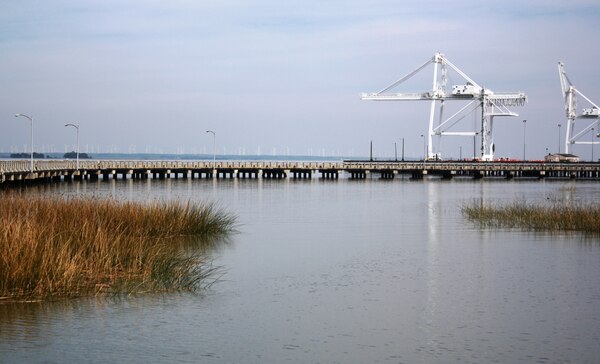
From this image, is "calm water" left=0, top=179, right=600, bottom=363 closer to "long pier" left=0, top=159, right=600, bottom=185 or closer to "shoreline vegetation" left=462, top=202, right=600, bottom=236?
"shoreline vegetation" left=462, top=202, right=600, bottom=236

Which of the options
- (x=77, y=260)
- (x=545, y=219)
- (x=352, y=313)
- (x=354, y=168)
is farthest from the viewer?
(x=354, y=168)

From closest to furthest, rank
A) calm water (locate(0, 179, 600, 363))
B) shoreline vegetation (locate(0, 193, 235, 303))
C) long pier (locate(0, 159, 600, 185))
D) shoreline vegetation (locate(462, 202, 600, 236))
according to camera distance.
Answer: calm water (locate(0, 179, 600, 363)) < shoreline vegetation (locate(0, 193, 235, 303)) < shoreline vegetation (locate(462, 202, 600, 236)) < long pier (locate(0, 159, 600, 185))

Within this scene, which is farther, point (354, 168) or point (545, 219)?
point (354, 168)

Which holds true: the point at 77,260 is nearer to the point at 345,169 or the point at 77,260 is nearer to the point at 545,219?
the point at 545,219

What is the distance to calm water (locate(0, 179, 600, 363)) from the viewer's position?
16.1 meters

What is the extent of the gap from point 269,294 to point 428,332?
17.2 ft

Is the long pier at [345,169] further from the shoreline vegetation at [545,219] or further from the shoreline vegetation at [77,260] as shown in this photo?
the shoreline vegetation at [77,260]

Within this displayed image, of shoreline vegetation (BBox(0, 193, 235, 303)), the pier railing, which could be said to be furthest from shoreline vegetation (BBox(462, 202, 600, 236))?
the pier railing

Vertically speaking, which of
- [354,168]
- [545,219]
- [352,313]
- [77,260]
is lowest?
[352,313]

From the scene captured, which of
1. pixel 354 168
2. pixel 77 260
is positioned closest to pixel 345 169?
pixel 354 168

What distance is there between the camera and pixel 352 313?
19.6 m

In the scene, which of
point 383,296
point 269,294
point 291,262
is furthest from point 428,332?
point 291,262

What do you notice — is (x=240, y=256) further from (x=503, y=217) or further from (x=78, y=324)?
(x=503, y=217)

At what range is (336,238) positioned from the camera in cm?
3597
